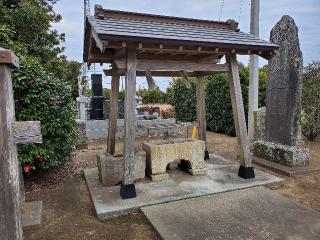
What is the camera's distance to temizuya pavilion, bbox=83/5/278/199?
4.46m

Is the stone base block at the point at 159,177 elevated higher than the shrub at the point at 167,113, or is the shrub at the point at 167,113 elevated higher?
the shrub at the point at 167,113

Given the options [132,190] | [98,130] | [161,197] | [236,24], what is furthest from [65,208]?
[98,130]

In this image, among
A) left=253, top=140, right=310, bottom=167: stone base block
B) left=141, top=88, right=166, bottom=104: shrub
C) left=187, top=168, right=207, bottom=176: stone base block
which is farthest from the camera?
left=141, top=88, right=166, bottom=104: shrub

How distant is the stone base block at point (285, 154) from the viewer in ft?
20.9

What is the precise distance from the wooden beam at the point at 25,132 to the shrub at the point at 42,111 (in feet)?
10.6

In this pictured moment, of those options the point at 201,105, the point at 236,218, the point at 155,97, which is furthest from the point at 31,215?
the point at 155,97

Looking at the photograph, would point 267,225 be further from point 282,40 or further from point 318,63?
point 318,63

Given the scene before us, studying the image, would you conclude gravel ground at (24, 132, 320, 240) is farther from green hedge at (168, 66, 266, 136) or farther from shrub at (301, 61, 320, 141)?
green hedge at (168, 66, 266, 136)

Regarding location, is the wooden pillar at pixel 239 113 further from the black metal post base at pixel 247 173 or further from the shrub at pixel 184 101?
the shrub at pixel 184 101

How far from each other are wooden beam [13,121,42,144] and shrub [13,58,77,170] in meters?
3.23

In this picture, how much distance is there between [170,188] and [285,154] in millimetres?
3253

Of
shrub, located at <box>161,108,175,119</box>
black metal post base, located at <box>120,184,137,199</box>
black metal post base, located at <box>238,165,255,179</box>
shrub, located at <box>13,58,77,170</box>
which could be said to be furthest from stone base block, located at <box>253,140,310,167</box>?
shrub, located at <box>161,108,175,119</box>

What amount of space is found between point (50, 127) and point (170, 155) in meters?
2.57

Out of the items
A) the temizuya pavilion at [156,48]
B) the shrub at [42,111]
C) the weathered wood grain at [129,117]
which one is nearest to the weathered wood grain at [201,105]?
the temizuya pavilion at [156,48]
